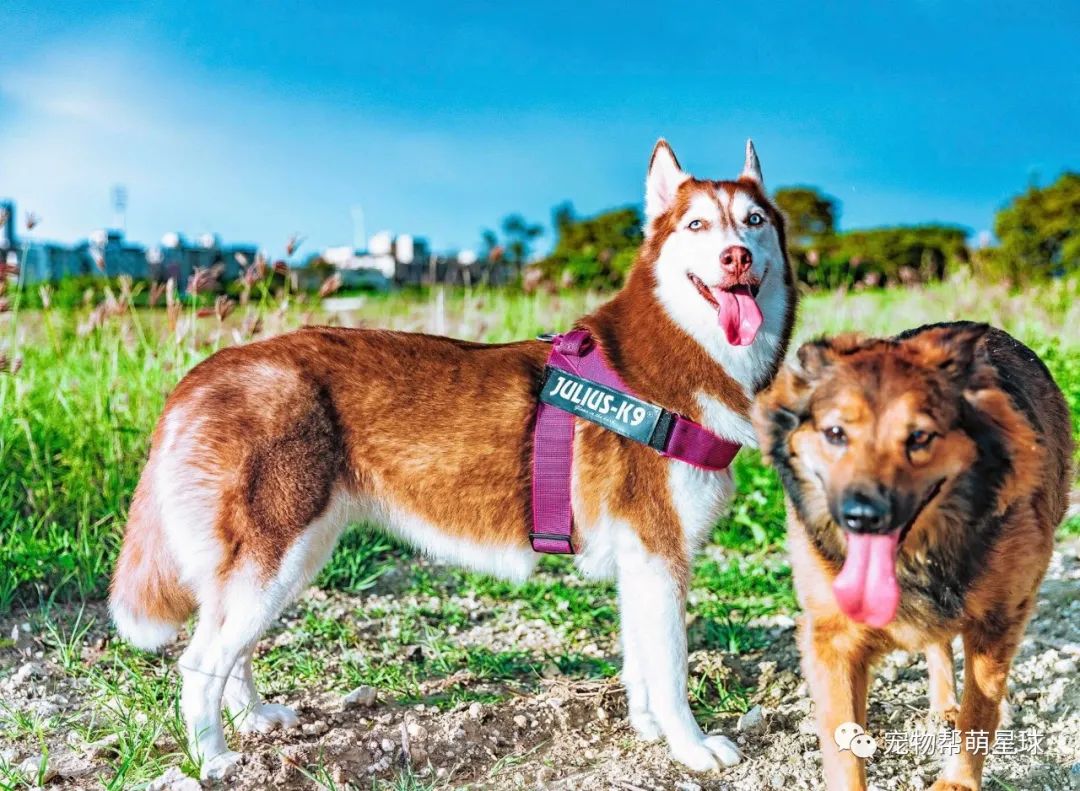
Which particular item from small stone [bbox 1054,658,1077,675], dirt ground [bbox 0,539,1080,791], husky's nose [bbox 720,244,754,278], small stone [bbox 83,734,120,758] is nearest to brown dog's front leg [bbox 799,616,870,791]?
dirt ground [bbox 0,539,1080,791]

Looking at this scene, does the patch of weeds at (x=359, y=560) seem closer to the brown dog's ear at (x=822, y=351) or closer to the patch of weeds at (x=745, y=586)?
the patch of weeds at (x=745, y=586)

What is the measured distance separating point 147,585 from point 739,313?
2.34 m

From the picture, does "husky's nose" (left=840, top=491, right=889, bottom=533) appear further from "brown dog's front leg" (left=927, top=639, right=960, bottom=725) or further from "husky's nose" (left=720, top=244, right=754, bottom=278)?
"brown dog's front leg" (left=927, top=639, right=960, bottom=725)

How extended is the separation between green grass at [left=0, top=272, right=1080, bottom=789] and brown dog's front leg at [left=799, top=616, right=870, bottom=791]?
95 cm

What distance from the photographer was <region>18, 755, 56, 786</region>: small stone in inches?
130

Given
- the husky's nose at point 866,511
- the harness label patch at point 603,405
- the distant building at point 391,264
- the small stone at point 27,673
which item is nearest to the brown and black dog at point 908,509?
the husky's nose at point 866,511

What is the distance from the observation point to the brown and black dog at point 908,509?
2.41 meters

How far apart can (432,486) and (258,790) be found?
1165mm

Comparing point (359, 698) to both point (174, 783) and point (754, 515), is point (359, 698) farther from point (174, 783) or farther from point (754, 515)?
point (754, 515)

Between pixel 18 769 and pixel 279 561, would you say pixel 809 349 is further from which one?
pixel 18 769

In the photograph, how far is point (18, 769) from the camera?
134 inches

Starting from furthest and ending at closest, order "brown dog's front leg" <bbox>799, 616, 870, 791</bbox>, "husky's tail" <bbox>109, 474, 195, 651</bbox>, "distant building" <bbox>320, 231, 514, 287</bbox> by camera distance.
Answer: "distant building" <bbox>320, 231, 514, 287</bbox>, "husky's tail" <bbox>109, 474, 195, 651</bbox>, "brown dog's front leg" <bbox>799, 616, 870, 791</bbox>

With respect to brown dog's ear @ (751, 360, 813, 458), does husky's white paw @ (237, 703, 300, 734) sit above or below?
below

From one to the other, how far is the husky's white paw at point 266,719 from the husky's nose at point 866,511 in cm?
240
